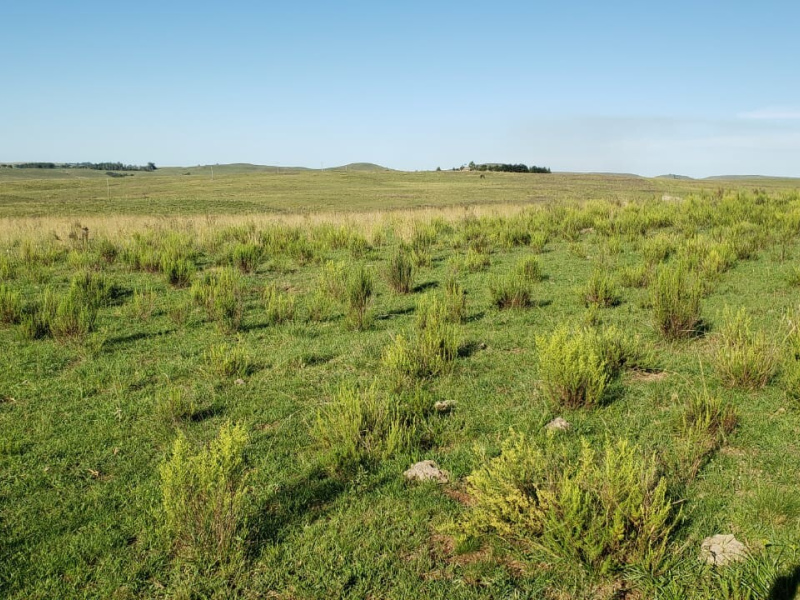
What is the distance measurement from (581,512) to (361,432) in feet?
6.73

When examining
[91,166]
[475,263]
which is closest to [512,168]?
[475,263]

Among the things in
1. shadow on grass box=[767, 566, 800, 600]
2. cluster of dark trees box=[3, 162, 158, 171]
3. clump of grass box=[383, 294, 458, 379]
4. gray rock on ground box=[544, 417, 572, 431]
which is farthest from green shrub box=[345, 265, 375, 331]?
cluster of dark trees box=[3, 162, 158, 171]

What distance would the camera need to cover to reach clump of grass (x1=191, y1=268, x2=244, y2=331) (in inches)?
323

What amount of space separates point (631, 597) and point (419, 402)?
2476 millimetres

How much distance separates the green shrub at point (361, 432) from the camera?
4242 mm

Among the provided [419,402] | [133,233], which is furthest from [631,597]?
[133,233]

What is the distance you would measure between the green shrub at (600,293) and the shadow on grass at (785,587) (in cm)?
633

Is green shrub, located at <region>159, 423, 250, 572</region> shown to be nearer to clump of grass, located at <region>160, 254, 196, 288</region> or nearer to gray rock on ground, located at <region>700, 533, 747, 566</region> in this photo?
gray rock on ground, located at <region>700, 533, 747, 566</region>

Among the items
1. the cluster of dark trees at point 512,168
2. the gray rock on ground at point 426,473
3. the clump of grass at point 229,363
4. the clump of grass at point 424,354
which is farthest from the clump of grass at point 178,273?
the cluster of dark trees at point 512,168

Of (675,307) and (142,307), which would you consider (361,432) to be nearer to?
(675,307)

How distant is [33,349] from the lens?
23.8ft

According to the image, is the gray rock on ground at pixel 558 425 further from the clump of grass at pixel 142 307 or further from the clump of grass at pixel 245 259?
the clump of grass at pixel 245 259

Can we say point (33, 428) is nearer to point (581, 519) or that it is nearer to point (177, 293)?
point (581, 519)

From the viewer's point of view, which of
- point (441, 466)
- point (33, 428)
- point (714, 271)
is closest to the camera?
point (441, 466)
